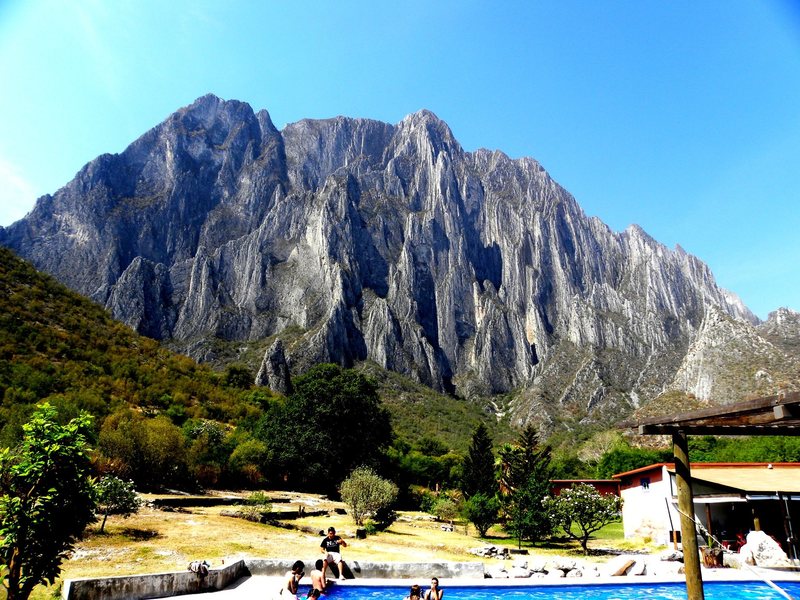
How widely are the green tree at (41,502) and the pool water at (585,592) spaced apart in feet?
23.2

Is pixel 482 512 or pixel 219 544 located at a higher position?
pixel 482 512

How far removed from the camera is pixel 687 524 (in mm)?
8914

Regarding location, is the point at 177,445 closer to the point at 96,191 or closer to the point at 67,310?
the point at 67,310

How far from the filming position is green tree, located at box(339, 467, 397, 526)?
25.9 meters

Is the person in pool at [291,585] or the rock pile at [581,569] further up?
the rock pile at [581,569]

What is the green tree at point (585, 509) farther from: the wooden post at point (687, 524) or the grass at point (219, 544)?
the wooden post at point (687, 524)

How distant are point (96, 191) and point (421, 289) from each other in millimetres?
98372

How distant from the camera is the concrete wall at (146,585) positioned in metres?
10.2

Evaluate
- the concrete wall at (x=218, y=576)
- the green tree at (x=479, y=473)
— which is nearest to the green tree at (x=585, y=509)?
the concrete wall at (x=218, y=576)

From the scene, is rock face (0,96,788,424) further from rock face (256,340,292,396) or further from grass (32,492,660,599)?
grass (32,492,660,599)

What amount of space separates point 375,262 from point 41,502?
138m

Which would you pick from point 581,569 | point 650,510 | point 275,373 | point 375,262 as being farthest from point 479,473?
point 375,262

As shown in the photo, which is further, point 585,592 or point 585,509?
point 585,509

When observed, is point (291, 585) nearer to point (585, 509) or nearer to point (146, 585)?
point (146, 585)
